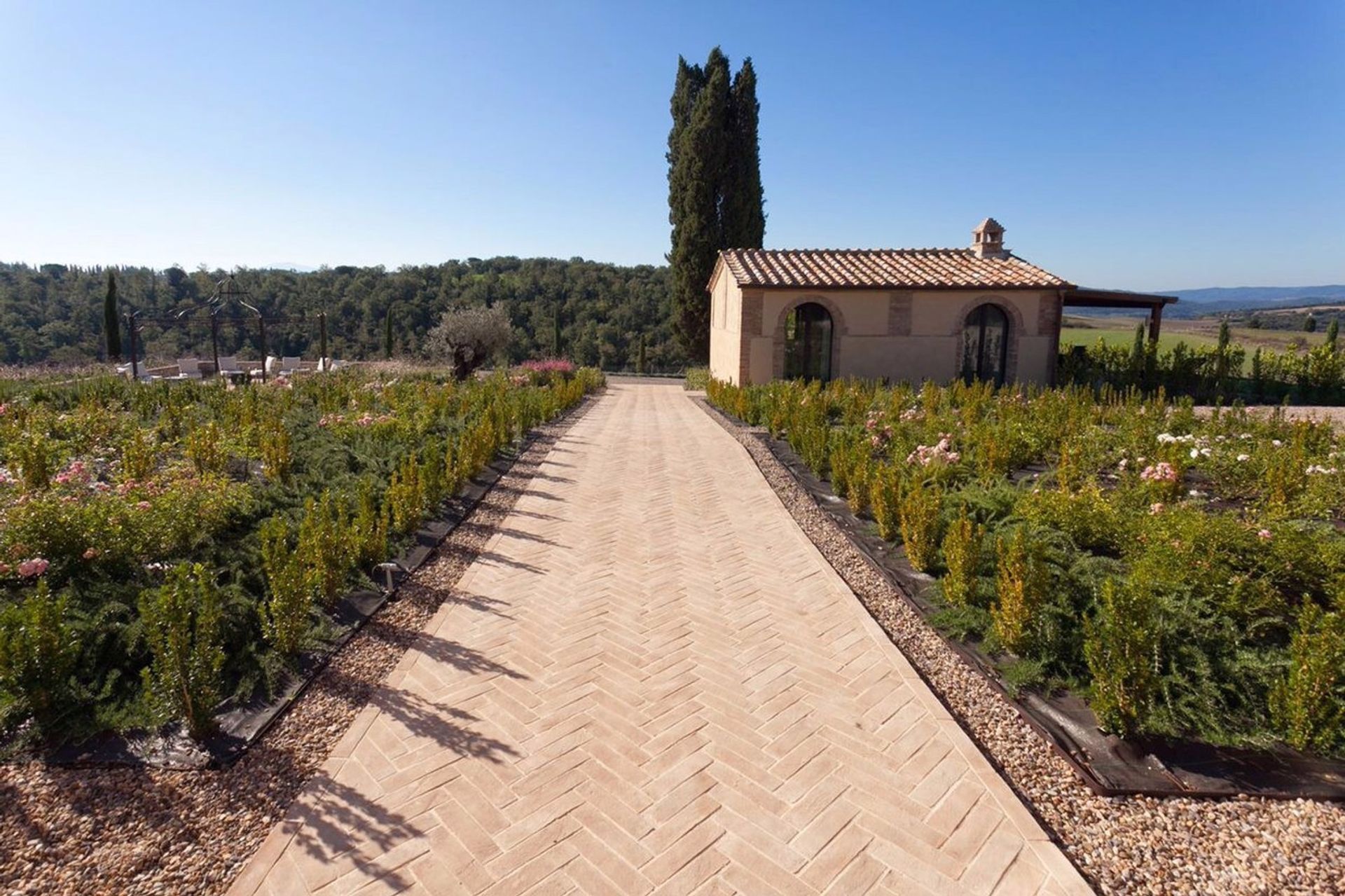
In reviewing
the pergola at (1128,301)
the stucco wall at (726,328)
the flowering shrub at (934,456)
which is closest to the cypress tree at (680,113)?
the stucco wall at (726,328)

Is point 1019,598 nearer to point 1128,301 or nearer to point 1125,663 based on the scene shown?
point 1125,663

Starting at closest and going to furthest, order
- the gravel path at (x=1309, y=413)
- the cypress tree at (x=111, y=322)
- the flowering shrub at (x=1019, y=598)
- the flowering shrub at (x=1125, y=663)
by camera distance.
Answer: the flowering shrub at (x=1125, y=663), the flowering shrub at (x=1019, y=598), the gravel path at (x=1309, y=413), the cypress tree at (x=111, y=322)

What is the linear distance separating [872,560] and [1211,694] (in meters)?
2.55

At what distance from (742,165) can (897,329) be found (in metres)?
11.1

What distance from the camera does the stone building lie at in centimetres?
1741

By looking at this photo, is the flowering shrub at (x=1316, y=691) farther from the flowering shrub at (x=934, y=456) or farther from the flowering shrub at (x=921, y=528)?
the flowering shrub at (x=934, y=456)

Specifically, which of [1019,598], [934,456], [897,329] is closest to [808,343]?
[897,329]

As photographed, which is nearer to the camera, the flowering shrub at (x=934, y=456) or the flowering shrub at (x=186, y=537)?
the flowering shrub at (x=186, y=537)

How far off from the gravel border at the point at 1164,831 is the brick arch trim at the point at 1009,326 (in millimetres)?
15474

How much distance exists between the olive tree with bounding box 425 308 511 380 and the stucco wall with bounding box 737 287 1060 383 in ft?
28.2

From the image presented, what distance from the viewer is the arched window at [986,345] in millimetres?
17859

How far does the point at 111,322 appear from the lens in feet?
74.4

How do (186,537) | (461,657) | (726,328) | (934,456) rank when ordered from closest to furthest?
1. (461,657)
2. (186,537)
3. (934,456)
4. (726,328)

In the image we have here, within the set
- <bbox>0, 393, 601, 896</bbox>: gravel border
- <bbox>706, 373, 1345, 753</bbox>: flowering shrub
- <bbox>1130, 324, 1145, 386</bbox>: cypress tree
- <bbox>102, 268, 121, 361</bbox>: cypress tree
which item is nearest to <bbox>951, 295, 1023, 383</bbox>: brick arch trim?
<bbox>1130, 324, 1145, 386</bbox>: cypress tree
